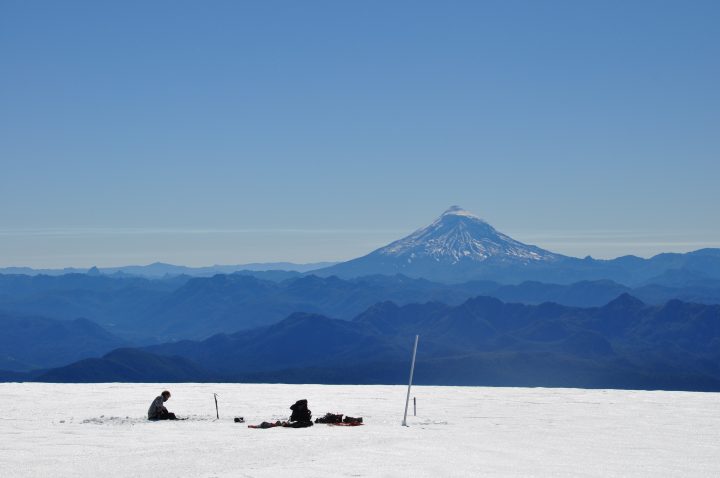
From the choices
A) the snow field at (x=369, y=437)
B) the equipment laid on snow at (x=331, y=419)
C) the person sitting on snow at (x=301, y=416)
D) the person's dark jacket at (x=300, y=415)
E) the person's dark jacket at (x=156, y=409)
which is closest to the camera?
the snow field at (x=369, y=437)

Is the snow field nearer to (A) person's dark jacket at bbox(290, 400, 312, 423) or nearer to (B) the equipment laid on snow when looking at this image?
(A) person's dark jacket at bbox(290, 400, 312, 423)

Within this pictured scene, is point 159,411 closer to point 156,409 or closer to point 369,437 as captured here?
point 156,409

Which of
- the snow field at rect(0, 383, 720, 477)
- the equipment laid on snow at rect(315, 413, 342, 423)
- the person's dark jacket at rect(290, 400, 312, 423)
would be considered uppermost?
→ the person's dark jacket at rect(290, 400, 312, 423)

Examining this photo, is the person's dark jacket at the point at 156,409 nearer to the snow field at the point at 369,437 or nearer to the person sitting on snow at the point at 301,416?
the snow field at the point at 369,437

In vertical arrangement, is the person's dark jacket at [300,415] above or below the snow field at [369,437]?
above

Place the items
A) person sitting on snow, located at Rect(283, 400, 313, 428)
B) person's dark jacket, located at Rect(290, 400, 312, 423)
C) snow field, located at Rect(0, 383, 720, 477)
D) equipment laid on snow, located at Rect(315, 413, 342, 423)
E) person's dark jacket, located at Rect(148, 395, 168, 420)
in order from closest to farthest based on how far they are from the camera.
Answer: snow field, located at Rect(0, 383, 720, 477) < person sitting on snow, located at Rect(283, 400, 313, 428) < person's dark jacket, located at Rect(290, 400, 312, 423) < equipment laid on snow, located at Rect(315, 413, 342, 423) < person's dark jacket, located at Rect(148, 395, 168, 420)

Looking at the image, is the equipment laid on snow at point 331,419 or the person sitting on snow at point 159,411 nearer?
the equipment laid on snow at point 331,419

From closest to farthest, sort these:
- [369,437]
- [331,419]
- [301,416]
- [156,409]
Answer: [369,437] → [301,416] → [331,419] → [156,409]

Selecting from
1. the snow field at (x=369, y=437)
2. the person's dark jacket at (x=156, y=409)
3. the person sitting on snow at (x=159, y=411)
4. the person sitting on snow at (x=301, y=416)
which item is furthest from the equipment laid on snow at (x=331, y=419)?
the person's dark jacket at (x=156, y=409)

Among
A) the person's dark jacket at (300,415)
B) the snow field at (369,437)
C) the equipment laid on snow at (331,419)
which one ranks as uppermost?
the person's dark jacket at (300,415)

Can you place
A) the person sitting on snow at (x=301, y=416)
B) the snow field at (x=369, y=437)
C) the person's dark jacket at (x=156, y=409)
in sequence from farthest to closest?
the person's dark jacket at (x=156, y=409), the person sitting on snow at (x=301, y=416), the snow field at (x=369, y=437)

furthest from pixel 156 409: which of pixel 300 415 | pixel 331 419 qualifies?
pixel 331 419

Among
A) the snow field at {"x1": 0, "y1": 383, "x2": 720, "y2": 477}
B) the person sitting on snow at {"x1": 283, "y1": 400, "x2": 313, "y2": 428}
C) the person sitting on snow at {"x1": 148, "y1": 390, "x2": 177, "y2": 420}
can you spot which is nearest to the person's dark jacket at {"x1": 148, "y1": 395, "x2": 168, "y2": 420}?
the person sitting on snow at {"x1": 148, "y1": 390, "x2": 177, "y2": 420}

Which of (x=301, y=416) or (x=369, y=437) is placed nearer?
(x=369, y=437)
